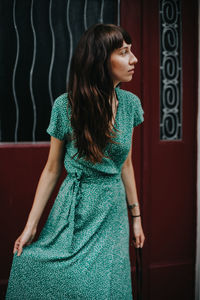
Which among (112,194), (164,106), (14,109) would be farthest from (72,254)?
(164,106)

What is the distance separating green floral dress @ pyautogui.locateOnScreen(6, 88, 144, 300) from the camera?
5.69 ft

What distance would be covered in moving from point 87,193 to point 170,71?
144 centimetres

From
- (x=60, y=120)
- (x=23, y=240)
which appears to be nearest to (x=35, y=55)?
(x=60, y=120)

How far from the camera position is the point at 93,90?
5.79ft

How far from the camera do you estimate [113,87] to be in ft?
6.12

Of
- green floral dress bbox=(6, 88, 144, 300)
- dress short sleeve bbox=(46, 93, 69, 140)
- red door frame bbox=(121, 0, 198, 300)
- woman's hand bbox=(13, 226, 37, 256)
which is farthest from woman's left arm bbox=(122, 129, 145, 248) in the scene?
red door frame bbox=(121, 0, 198, 300)

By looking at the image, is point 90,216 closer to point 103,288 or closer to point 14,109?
point 103,288

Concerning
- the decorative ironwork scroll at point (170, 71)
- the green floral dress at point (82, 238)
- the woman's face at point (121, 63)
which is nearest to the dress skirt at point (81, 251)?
the green floral dress at point (82, 238)

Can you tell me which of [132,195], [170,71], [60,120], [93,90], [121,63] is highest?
[170,71]

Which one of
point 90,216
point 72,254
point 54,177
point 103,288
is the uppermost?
point 54,177

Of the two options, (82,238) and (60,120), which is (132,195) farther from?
(60,120)

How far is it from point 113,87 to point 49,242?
858 millimetres

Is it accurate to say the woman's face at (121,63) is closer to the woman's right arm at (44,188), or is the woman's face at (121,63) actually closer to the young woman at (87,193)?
the young woman at (87,193)

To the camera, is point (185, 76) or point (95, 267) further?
point (185, 76)
